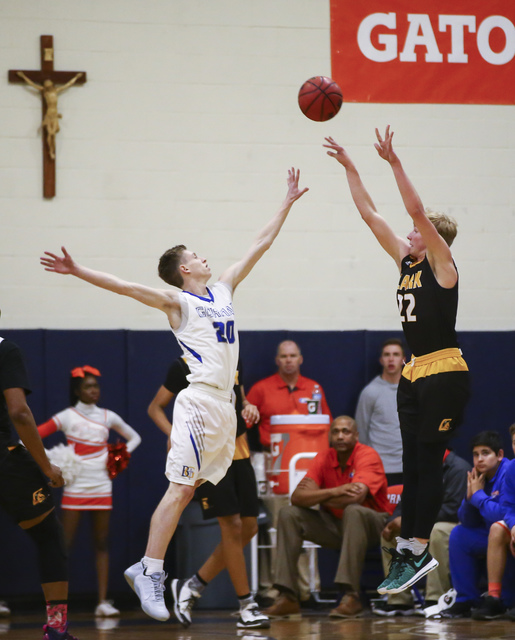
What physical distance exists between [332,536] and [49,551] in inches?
115

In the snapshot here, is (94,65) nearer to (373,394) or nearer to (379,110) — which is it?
(379,110)

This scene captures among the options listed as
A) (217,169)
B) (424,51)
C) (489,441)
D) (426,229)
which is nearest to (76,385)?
(217,169)

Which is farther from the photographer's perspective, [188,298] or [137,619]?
[137,619]

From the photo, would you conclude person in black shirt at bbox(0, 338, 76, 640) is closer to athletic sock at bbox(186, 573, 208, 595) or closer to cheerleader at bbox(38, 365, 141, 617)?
athletic sock at bbox(186, 573, 208, 595)

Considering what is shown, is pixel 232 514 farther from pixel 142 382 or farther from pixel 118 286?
pixel 142 382

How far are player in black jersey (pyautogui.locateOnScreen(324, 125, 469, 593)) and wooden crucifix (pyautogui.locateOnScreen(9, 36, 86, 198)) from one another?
4.86 meters

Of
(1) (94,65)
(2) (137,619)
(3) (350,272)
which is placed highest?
(1) (94,65)

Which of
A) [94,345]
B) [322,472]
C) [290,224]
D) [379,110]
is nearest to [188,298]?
[322,472]

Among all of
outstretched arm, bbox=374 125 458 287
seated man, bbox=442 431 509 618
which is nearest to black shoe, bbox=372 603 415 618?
seated man, bbox=442 431 509 618

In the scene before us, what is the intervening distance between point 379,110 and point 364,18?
0.99m

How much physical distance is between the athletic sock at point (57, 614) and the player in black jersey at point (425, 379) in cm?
184

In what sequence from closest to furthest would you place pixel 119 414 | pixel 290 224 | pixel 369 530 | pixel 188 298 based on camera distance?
1. pixel 188 298
2. pixel 369 530
3. pixel 119 414
4. pixel 290 224

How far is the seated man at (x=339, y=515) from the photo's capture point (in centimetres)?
733

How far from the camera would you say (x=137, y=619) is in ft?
25.6
